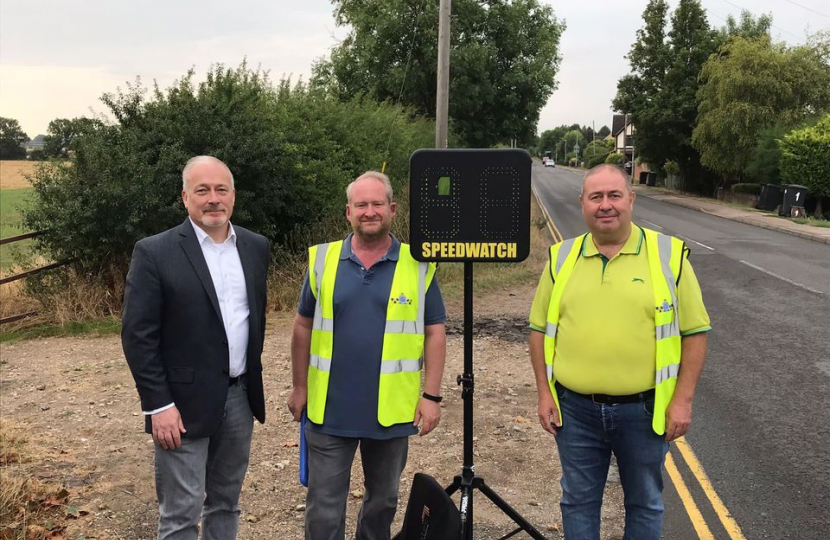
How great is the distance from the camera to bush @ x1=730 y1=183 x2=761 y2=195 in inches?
1218

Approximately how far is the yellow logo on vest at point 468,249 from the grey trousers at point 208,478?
1.03 meters

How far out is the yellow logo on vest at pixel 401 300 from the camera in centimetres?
288

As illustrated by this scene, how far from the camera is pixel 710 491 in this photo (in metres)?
4.25

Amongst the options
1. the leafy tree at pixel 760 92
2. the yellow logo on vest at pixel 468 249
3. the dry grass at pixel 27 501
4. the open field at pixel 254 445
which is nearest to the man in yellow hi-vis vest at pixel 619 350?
the yellow logo on vest at pixel 468 249

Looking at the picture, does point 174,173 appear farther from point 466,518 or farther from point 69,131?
point 466,518

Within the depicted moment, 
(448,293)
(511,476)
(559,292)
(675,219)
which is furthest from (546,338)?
(675,219)

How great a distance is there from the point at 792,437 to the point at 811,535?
5.31 feet

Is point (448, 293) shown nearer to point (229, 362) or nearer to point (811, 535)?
point (811, 535)

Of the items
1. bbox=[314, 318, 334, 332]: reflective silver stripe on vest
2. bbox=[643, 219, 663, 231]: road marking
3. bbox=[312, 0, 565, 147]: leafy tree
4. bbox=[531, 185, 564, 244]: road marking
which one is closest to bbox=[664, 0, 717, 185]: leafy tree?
bbox=[312, 0, 565, 147]: leafy tree

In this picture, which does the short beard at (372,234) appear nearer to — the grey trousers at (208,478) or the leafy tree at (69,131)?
the grey trousers at (208,478)

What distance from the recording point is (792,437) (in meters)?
5.14

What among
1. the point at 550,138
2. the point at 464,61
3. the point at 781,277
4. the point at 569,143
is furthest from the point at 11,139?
the point at 550,138

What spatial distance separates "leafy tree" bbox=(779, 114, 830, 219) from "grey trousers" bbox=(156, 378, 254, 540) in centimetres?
2692

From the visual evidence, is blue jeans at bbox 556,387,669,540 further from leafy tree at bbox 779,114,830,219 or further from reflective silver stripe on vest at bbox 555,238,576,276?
leafy tree at bbox 779,114,830,219
